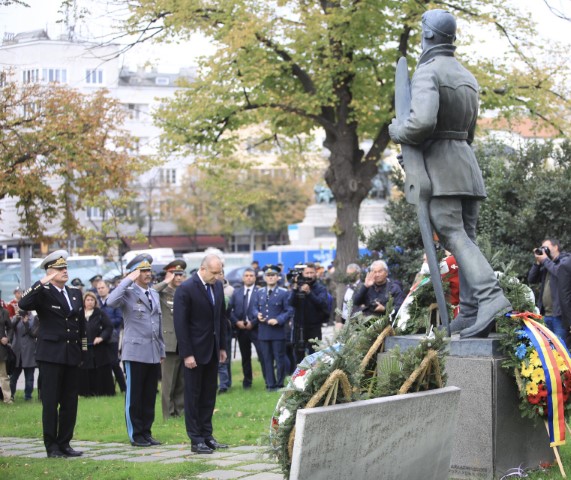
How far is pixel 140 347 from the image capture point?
1127 cm

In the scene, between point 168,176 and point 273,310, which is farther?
point 168,176

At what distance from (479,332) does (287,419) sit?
2.49 meters

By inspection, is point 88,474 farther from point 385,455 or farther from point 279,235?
point 279,235

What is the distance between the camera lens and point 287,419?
19.5 feet

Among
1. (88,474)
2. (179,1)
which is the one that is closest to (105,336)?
(88,474)

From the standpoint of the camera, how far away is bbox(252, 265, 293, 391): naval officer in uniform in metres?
16.4

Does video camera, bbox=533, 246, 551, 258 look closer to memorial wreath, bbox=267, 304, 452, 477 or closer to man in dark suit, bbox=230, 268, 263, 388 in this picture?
man in dark suit, bbox=230, 268, 263, 388

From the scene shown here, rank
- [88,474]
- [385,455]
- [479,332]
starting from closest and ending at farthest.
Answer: [385,455] → [479,332] → [88,474]

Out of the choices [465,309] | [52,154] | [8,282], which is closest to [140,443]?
[465,309]

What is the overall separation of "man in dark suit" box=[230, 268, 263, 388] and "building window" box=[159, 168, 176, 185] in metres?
53.1

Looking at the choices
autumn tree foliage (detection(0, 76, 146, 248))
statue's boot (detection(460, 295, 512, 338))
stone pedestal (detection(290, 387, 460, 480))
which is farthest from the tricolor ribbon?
autumn tree foliage (detection(0, 76, 146, 248))

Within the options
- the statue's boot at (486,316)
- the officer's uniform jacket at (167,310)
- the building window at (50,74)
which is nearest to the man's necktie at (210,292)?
the officer's uniform jacket at (167,310)

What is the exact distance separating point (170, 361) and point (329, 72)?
1130 centimetres

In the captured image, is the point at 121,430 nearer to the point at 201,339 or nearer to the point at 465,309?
the point at 201,339
